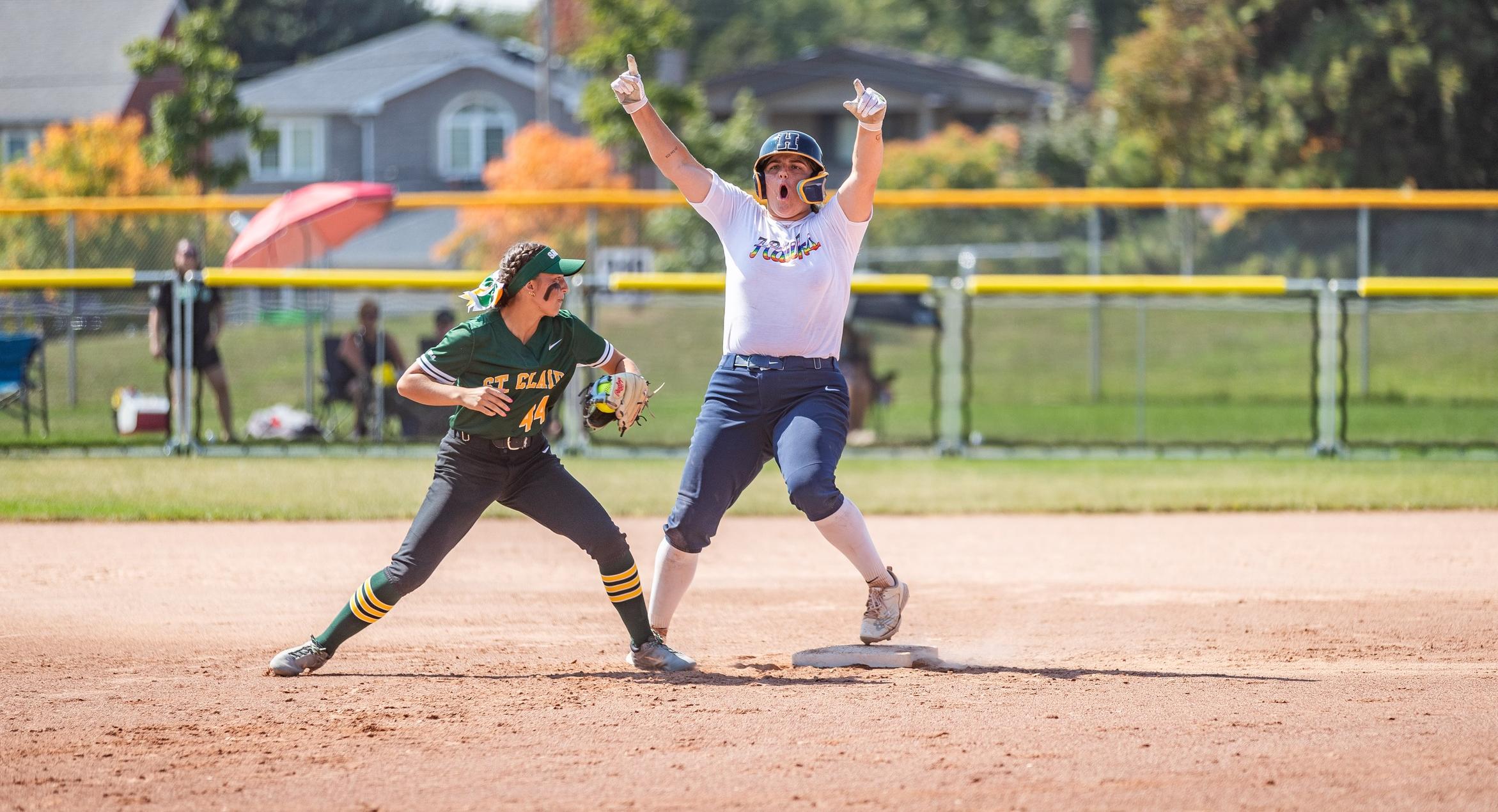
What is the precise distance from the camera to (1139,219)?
65.4 feet

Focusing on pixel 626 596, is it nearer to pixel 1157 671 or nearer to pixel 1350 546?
pixel 1157 671

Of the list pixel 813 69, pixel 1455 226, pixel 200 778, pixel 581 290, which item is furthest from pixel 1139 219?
pixel 813 69

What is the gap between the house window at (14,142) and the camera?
35219mm

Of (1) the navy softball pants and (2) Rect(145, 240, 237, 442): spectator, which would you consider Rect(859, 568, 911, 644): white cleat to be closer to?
(1) the navy softball pants

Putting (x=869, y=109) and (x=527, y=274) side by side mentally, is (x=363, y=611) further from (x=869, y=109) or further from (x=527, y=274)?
(x=869, y=109)

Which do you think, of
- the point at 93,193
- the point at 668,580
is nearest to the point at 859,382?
the point at 668,580

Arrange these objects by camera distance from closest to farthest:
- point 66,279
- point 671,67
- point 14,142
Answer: point 66,279, point 14,142, point 671,67

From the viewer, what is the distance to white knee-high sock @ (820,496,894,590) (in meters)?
5.48

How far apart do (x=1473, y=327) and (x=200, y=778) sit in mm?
18201

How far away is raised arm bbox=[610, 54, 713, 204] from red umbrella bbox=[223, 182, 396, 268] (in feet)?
33.5

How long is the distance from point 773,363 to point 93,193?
22464 millimetres

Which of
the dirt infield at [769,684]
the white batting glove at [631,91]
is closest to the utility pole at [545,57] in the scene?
the dirt infield at [769,684]

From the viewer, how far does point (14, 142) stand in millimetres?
35625

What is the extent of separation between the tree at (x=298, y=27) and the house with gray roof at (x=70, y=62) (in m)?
13.6
